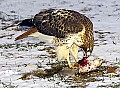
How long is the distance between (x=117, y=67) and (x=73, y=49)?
1012 mm

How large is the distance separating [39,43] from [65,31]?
8.96ft

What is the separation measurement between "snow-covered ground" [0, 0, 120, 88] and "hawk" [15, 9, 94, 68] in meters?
0.56

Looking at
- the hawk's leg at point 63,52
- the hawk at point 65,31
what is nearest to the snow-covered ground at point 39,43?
the hawk's leg at point 63,52

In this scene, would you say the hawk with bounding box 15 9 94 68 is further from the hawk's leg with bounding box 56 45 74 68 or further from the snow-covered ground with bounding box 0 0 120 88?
the snow-covered ground with bounding box 0 0 120 88

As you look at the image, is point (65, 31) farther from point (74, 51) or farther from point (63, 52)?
point (74, 51)

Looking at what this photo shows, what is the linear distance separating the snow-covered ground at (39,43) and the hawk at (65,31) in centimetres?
56

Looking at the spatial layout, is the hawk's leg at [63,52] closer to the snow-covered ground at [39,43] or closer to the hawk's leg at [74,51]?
the hawk's leg at [74,51]

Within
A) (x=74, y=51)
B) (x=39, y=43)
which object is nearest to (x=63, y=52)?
(x=74, y=51)

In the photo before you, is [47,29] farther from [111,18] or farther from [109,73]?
[111,18]

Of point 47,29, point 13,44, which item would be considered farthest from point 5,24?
point 47,29

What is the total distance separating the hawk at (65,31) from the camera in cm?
740

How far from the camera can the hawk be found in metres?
7.40

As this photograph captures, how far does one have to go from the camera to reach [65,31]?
7539mm

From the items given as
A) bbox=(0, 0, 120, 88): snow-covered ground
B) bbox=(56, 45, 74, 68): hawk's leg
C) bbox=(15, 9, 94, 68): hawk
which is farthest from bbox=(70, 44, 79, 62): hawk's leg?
bbox=(0, 0, 120, 88): snow-covered ground
